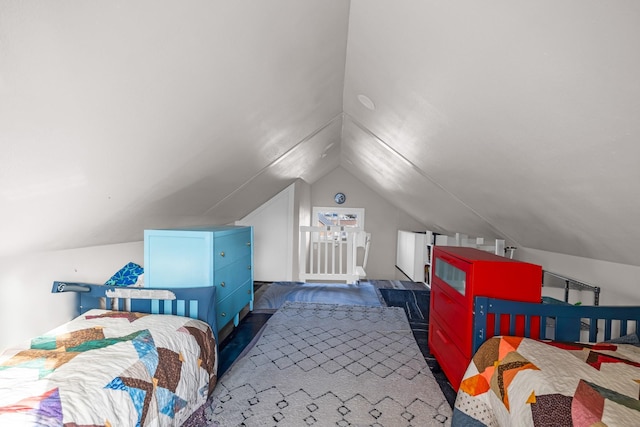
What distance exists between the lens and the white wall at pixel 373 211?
20.3ft

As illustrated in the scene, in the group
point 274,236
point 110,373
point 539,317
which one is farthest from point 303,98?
point 274,236

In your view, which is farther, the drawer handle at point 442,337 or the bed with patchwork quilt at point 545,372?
the drawer handle at point 442,337

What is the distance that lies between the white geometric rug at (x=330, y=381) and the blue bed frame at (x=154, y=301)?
0.48m

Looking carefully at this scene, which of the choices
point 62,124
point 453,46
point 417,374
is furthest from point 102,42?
point 417,374

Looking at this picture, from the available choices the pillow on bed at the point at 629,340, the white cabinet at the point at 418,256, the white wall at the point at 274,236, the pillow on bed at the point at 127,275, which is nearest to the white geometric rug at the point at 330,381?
the pillow on bed at the point at 629,340

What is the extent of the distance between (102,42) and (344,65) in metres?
1.46

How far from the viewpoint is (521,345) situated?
4.12 feet

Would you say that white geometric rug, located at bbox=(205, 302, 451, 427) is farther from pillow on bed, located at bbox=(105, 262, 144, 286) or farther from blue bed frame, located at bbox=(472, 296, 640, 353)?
pillow on bed, located at bbox=(105, 262, 144, 286)

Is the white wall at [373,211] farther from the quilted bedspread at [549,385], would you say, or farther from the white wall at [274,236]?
the quilted bedspread at [549,385]

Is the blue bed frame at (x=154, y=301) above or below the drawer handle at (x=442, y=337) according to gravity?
above

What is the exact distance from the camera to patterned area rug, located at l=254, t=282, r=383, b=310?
11.2ft

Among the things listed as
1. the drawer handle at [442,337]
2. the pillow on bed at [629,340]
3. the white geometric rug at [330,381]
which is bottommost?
the white geometric rug at [330,381]

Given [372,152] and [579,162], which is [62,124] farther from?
[372,152]

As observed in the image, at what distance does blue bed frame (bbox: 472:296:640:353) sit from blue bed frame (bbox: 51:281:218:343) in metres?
1.59
